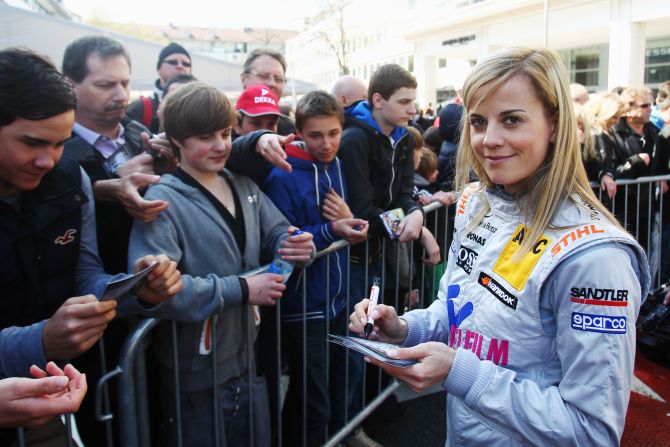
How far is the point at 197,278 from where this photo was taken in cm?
222

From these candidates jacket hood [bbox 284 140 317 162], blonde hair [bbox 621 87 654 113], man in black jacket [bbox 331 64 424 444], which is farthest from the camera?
blonde hair [bbox 621 87 654 113]

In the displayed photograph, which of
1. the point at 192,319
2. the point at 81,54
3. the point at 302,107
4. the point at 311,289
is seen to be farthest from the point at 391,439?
the point at 81,54

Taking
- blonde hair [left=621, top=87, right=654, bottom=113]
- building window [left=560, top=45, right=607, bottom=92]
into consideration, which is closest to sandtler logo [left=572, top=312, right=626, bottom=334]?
blonde hair [left=621, top=87, right=654, bottom=113]

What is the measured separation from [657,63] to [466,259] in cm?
2574

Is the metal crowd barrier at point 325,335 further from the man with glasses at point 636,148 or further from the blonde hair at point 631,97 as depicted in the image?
the blonde hair at point 631,97

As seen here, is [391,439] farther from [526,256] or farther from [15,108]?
[15,108]

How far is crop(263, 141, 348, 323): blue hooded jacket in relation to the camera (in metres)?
3.01

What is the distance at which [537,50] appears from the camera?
165 cm

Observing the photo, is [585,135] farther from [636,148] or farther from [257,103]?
[257,103]

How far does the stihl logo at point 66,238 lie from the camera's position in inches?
79.2

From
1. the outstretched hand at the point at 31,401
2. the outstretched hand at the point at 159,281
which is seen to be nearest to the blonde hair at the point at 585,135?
the outstretched hand at the point at 159,281

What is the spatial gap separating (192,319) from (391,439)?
1.93m

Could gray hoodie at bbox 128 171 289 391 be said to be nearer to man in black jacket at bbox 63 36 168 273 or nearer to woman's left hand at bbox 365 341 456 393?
man in black jacket at bbox 63 36 168 273

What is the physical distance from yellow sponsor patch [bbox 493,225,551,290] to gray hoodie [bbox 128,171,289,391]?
1.16 meters
